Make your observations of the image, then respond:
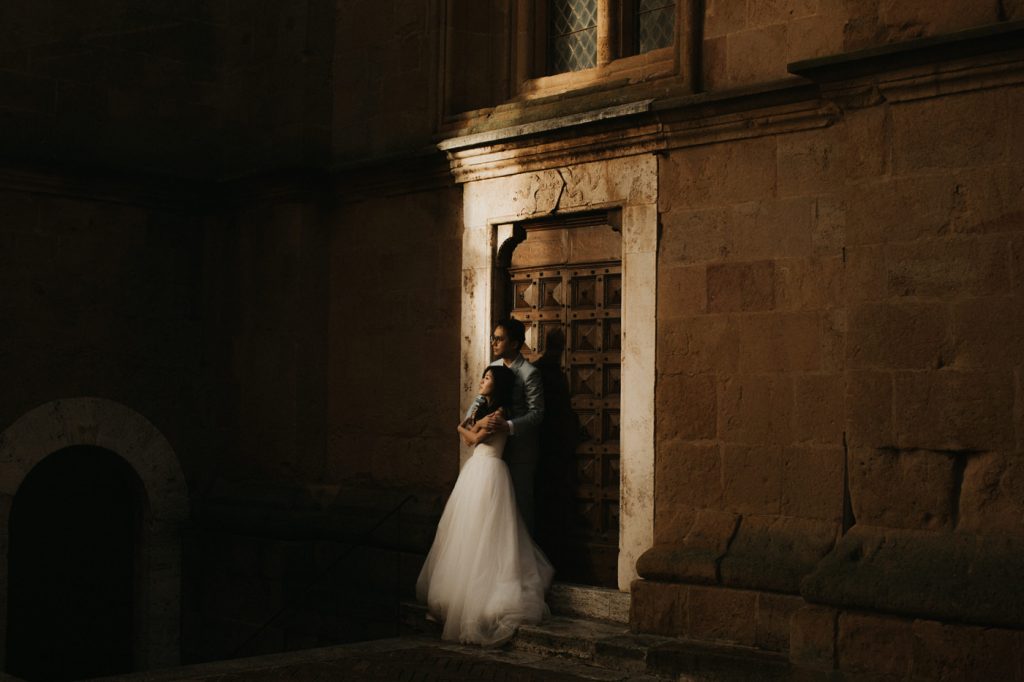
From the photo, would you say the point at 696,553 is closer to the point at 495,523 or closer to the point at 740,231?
the point at 495,523

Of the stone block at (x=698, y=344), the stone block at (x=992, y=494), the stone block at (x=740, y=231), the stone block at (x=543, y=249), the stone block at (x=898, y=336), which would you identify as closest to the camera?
the stone block at (x=992, y=494)

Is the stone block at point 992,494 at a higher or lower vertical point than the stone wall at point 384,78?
lower

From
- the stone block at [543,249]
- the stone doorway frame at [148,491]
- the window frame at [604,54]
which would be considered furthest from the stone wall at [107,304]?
the stone block at [543,249]

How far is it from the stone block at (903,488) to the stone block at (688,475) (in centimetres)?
121

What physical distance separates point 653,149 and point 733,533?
2.35m

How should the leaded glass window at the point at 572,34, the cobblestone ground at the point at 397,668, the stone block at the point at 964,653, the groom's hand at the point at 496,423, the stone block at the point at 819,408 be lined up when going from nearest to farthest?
1. the stone block at the point at 964,653
2. the stone block at the point at 819,408
3. the cobblestone ground at the point at 397,668
4. the groom's hand at the point at 496,423
5. the leaded glass window at the point at 572,34

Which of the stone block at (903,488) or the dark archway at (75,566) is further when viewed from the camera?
the dark archway at (75,566)

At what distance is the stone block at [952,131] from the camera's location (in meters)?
6.16

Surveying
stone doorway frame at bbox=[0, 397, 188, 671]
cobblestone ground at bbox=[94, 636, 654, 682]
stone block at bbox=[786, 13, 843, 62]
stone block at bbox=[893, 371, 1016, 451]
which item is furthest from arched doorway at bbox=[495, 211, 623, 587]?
stone doorway frame at bbox=[0, 397, 188, 671]

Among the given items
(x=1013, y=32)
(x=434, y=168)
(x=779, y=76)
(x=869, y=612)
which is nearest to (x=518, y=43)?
(x=434, y=168)

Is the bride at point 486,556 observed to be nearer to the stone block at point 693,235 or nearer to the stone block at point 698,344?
the stone block at point 698,344

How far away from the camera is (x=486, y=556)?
820cm

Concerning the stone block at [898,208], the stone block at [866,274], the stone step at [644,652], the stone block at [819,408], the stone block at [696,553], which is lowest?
the stone step at [644,652]

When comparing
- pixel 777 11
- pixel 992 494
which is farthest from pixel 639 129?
pixel 992 494
